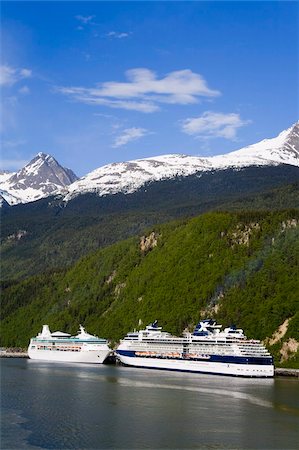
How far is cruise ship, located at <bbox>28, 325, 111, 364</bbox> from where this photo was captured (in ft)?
566

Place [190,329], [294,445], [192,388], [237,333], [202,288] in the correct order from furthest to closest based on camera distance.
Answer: [202,288], [190,329], [237,333], [192,388], [294,445]

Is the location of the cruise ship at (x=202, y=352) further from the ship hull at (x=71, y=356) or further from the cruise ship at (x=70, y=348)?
the cruise ship at (x=70, y=348)

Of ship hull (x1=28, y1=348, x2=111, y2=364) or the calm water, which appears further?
ship hull (x1=28, y1=348, x2=111, y2=364)

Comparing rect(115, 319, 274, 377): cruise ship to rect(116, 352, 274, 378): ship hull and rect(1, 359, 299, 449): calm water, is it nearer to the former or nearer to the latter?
rect(116, 352, 274, 378): ship hull

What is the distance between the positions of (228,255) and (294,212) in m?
22.1

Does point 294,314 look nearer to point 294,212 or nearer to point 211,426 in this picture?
point 294,212

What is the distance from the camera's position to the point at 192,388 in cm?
10475

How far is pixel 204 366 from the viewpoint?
140 metres

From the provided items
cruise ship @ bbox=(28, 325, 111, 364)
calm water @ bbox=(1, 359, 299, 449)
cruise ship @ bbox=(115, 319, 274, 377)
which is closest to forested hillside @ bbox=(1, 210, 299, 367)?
cruise ship @ bbox=(115, 319, 274, 377)

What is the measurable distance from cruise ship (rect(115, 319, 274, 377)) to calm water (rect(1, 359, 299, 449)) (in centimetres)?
1519

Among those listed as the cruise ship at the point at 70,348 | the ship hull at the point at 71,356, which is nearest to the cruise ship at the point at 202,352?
the ship hull at the point at 71,356

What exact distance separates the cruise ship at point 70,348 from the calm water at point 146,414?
55.4 metres

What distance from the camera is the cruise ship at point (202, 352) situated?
132 meters

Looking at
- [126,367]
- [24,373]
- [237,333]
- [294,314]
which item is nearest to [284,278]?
[294,314]
